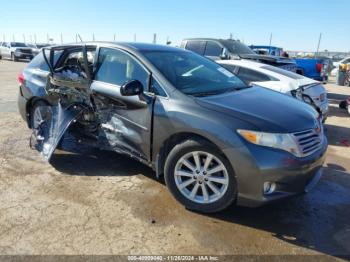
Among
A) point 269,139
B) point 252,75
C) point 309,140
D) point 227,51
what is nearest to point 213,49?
point 227,51

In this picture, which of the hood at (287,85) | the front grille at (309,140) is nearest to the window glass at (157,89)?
the front grille at (309,140)

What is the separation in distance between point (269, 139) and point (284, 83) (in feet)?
14.0

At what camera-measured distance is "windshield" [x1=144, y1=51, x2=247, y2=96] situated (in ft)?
13.1

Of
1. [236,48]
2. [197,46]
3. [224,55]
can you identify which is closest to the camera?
[224,55]

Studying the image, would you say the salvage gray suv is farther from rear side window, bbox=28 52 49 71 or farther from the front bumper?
rear side window, bbox=28 52 49 71

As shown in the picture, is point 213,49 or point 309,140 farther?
point 213,49

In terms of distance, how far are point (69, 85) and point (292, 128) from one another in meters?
2.99

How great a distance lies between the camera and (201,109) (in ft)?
11.7

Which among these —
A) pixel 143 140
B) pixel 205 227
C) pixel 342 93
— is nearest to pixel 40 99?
pixel 143 140

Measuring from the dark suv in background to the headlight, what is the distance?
7.27m

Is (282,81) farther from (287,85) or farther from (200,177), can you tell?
(200,177)

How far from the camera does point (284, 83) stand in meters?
7.21

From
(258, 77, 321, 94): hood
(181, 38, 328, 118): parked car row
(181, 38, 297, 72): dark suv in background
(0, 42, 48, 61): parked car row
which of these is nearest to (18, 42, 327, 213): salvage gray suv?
(181, 38, 328, 118): parked car row

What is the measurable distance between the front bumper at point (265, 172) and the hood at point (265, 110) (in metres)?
0.25
